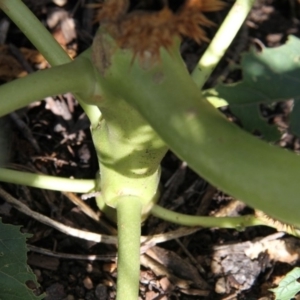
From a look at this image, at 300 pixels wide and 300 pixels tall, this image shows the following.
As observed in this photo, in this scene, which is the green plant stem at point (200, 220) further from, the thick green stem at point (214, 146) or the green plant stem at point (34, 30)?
the thick green stem at point (214, 146)

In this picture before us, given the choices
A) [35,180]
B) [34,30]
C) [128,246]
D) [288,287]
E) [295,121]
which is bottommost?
[288,287]

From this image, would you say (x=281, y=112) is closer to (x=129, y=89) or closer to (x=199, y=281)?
(x=199, y=281)

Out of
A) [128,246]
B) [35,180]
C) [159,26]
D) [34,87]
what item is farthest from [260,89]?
[35,180]

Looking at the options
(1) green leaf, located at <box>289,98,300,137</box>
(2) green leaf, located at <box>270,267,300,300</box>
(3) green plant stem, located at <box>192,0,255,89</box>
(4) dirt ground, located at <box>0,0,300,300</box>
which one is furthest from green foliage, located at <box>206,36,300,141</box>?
(4) dirt ground, located at <box>0,0,300,300</box>

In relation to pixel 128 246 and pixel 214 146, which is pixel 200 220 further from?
Result: pixel 214 146

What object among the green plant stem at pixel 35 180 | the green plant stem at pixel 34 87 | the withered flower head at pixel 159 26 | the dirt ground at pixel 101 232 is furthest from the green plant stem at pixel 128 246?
the withered flower head at pixel 159 26
